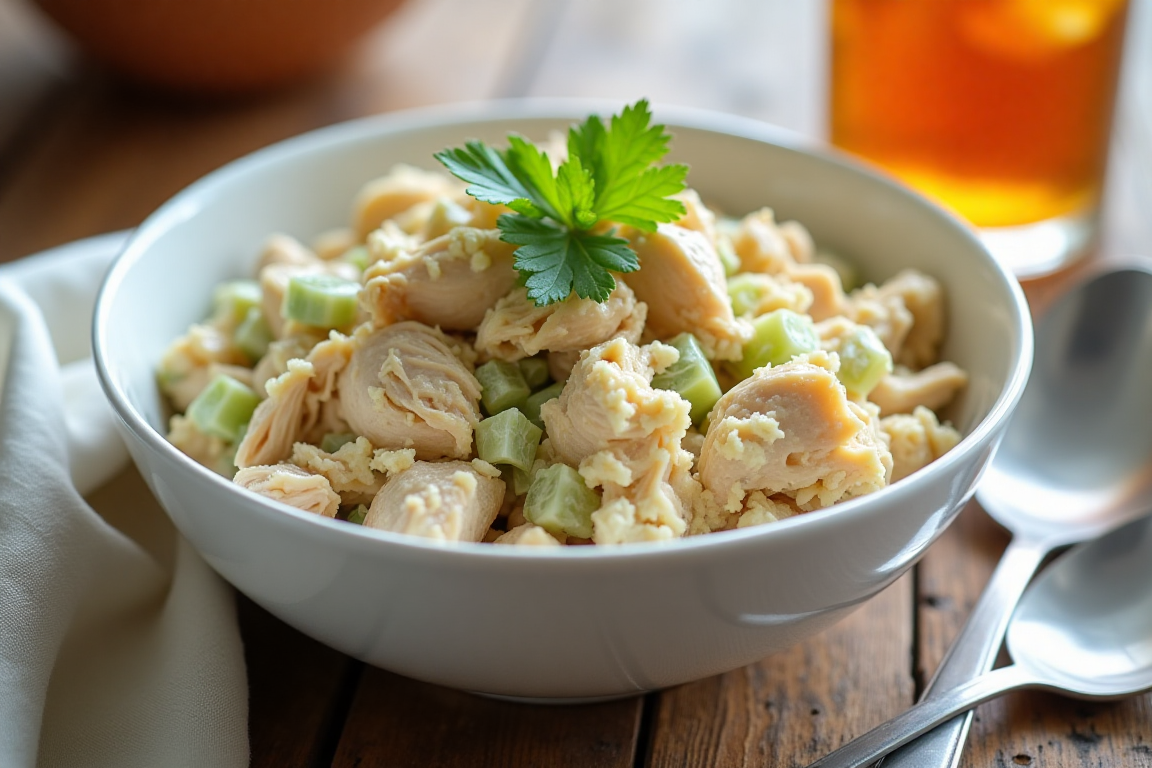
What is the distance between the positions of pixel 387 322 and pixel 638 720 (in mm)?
802

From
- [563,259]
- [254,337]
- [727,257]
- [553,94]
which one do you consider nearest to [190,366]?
[254,337]

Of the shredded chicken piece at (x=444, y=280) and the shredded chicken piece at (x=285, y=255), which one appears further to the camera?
the shredded chicken piece at (x=285, y=255)

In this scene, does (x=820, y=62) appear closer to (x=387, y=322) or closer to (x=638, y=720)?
(x=387, y=322)

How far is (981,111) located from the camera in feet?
9.55

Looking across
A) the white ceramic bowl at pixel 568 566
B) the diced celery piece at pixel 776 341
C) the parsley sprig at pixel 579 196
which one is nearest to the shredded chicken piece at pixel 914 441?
the white ceramic bowl at pixel 568 566

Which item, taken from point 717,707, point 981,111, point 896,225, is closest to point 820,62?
point 981,111

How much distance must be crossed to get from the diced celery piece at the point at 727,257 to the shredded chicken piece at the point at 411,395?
0.60 meters

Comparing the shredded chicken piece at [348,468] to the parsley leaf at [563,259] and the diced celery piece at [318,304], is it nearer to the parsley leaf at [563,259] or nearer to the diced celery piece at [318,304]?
the diced celery piece at [318,304]

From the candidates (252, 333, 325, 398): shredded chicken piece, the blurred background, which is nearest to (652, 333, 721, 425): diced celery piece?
(252, 333, 325, 398): shredded chicken piece

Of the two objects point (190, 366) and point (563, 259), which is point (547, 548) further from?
point (190, 366)

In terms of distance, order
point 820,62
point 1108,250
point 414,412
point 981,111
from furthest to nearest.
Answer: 1. point 820,62
2. point 1108,250
3. point 981,111
4. point 414,412

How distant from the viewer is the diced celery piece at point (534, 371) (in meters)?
1.97

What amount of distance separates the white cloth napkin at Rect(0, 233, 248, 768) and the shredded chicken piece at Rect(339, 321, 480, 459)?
455 mm

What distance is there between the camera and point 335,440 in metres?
1.99
